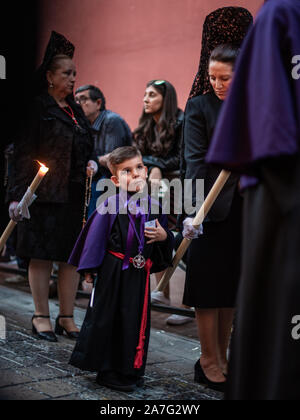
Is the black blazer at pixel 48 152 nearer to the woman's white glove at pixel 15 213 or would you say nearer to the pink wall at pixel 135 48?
the woman's white glove at pixel 15 213

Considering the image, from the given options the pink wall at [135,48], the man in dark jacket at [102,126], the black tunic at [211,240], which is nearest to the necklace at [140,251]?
the black tunic at [211,240]

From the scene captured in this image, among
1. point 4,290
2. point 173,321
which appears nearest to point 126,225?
point 173,321

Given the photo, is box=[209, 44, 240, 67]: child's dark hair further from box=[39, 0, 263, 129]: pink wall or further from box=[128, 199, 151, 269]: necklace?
box=[39, 0, 263, 129]: pink wall

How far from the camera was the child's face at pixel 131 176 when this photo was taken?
3.18m

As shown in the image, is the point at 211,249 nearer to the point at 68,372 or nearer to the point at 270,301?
the point at 68,372

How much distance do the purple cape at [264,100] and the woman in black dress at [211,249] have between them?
117cm

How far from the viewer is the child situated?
3.00 m

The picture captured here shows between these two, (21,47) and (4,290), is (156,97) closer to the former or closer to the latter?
(4,290)

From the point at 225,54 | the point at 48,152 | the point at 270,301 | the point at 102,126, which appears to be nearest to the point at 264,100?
the point at 270,301

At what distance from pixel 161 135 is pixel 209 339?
7.54 feet

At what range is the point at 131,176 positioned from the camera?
3191mm

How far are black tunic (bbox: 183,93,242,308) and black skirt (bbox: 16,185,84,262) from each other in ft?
4.20

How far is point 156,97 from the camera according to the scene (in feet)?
16.5
